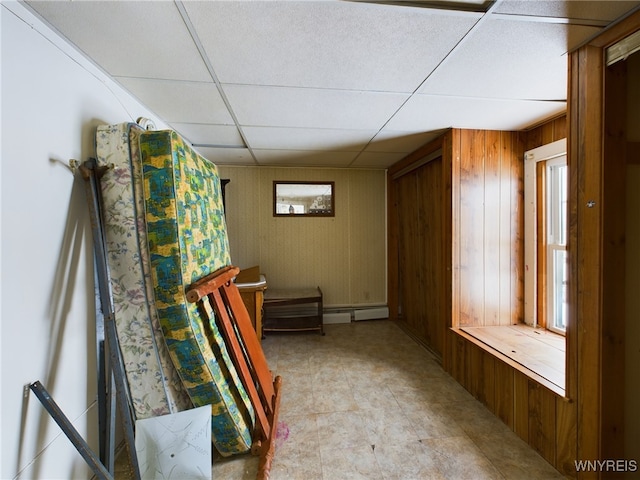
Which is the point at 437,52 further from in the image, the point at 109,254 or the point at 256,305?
the point at 256,305

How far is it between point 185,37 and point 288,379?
2406 mm

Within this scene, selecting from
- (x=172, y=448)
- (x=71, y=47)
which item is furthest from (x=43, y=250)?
(x=172, y=448)

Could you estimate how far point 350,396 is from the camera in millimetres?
1994

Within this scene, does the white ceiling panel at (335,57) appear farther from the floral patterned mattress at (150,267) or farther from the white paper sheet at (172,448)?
the white paper sheet at (172,448)

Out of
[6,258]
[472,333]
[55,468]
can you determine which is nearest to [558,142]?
[472,333]

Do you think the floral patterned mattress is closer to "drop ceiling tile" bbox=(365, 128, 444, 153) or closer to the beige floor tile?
the beige floor tile

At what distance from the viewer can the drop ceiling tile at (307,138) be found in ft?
7.31

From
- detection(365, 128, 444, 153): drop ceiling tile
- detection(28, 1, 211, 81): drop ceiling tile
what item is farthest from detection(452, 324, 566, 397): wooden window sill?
detection(28, 1, 211, 81): drop ceiling tile

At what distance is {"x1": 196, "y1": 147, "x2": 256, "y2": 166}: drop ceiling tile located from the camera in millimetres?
2766

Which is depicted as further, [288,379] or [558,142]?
[288,379]

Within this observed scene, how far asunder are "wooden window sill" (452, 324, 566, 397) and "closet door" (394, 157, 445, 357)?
39 cm

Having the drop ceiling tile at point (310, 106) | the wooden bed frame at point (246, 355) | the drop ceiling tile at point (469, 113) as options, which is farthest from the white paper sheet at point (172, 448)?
the drop ceiling tile at point (469, 113)

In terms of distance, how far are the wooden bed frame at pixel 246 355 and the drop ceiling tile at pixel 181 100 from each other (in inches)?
44.6

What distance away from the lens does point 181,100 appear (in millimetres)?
1677
